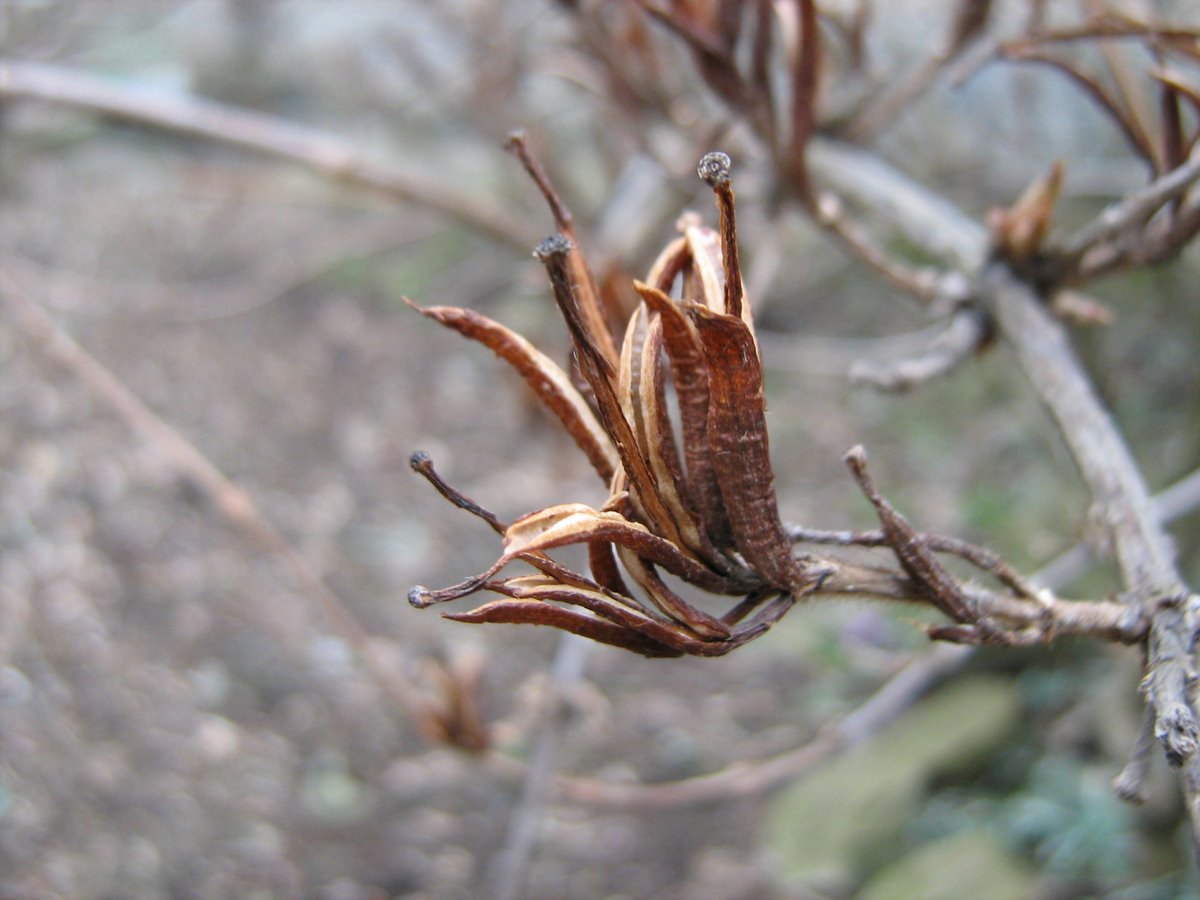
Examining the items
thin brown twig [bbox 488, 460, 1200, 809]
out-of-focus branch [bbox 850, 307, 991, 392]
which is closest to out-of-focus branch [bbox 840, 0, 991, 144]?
out-of-focus branch [bbox 850, 307, 991, 392]

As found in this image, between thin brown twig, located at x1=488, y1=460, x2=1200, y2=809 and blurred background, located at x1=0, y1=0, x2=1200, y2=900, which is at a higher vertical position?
blurred background, located at x1=0, y1=0, x2=1200, y2=900

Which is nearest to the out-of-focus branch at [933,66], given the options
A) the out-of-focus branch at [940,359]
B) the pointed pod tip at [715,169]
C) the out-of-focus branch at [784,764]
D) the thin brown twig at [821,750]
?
the out-of-focus branch at [940,359]

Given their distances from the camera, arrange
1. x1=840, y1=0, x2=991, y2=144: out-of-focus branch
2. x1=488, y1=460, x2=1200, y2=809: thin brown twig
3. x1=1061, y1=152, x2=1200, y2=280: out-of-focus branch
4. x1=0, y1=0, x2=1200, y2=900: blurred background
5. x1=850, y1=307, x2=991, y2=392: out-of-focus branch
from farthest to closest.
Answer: x1=0, y1=0, x2=1200, y2=900: blurred background
x1=488, y1=460, x2=1200, y2=809: thin brown twig
x1=840, y1=0, x2=991, y2=144: out-of-focus branch
x1=850, y1=307, x2=991, y2=392: out-of-focus branch
x1=1061, y1=152, x2=1200, y2=280: out-of-focus branch

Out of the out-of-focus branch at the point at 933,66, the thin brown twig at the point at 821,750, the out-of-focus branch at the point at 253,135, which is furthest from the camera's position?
the out-of-focus branch at the point at 253,135

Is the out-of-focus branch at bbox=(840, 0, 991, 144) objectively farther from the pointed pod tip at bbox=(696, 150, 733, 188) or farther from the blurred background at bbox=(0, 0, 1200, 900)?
the pointed pod tip at bbox=(696, 150, 733, 188)

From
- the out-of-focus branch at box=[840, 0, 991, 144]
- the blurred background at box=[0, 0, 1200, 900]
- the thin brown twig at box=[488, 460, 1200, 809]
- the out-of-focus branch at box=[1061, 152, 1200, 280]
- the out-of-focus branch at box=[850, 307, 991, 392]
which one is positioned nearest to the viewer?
the out-of-focus branch at box=[1061, 152, 1200, 280]

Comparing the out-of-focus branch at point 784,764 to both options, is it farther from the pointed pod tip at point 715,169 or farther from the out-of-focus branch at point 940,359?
the pointed pod tip at point 715,169

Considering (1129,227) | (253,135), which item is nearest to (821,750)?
(1129,227)

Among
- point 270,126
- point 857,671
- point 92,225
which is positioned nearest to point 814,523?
point 857,671
